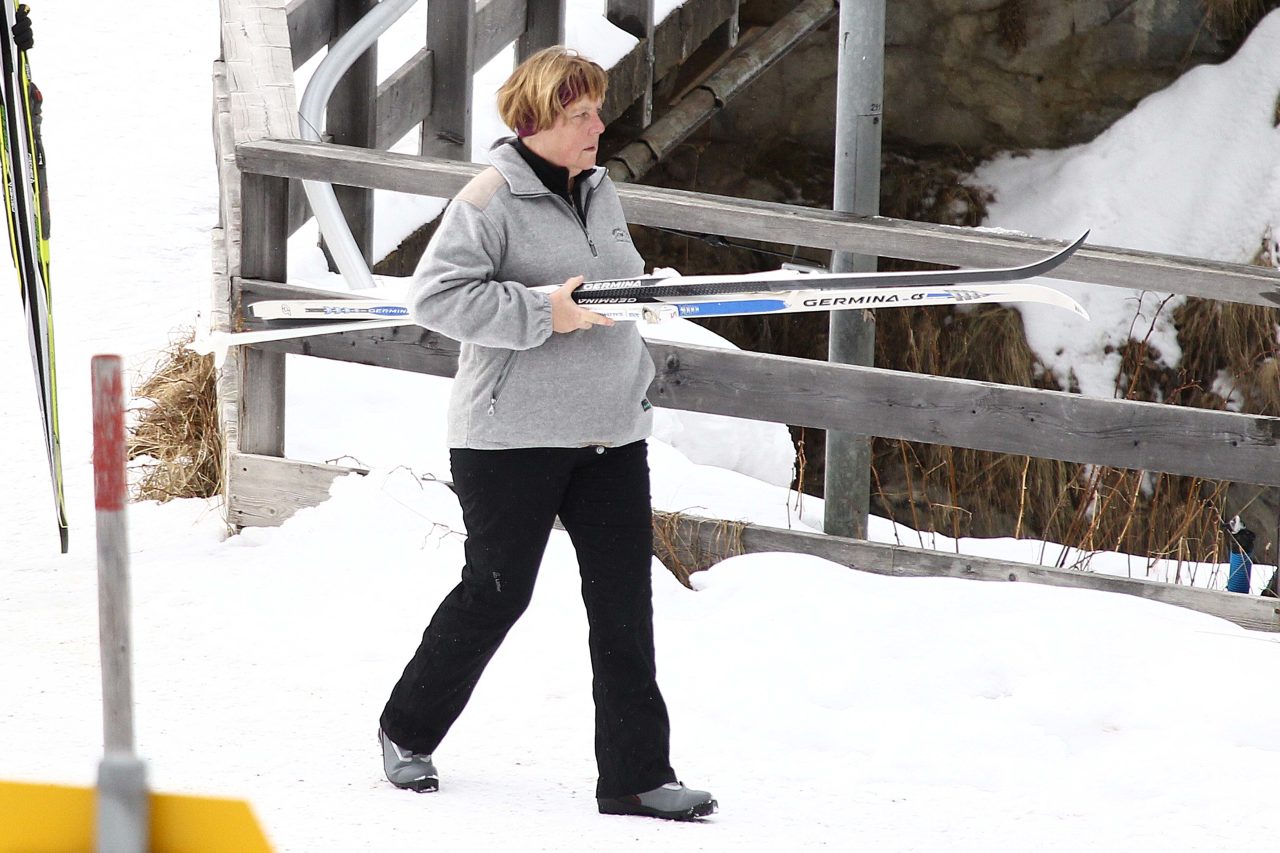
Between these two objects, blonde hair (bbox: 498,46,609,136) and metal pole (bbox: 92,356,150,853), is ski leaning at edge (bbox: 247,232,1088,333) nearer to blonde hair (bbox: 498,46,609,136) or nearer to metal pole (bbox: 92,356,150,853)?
blonde hair (bbox: 498,46,609,136)

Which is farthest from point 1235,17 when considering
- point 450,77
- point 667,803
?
point 667,803

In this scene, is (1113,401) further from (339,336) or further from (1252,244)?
(1252,244)

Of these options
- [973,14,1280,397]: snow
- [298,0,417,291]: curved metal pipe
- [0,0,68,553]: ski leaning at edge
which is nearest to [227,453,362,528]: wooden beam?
[0,0,68,553]: ski leaning at edge

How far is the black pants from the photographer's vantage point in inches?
111

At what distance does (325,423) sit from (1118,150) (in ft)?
17.3

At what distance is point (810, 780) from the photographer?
10.1 feet

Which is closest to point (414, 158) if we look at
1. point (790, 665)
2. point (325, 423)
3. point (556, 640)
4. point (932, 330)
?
point (325, 423)

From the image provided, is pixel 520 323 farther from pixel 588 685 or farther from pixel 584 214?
pixel 588 685

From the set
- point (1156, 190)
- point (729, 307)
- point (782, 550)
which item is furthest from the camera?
point (1156, 190)

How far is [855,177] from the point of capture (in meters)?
4.39

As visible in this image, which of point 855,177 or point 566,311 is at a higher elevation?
point 855,177

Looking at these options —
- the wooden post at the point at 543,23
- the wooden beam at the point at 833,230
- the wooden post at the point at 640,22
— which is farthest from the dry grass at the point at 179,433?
the wooden post at the point at 640,22

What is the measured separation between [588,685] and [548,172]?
1.31m

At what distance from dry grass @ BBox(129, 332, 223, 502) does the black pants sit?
2022mm
